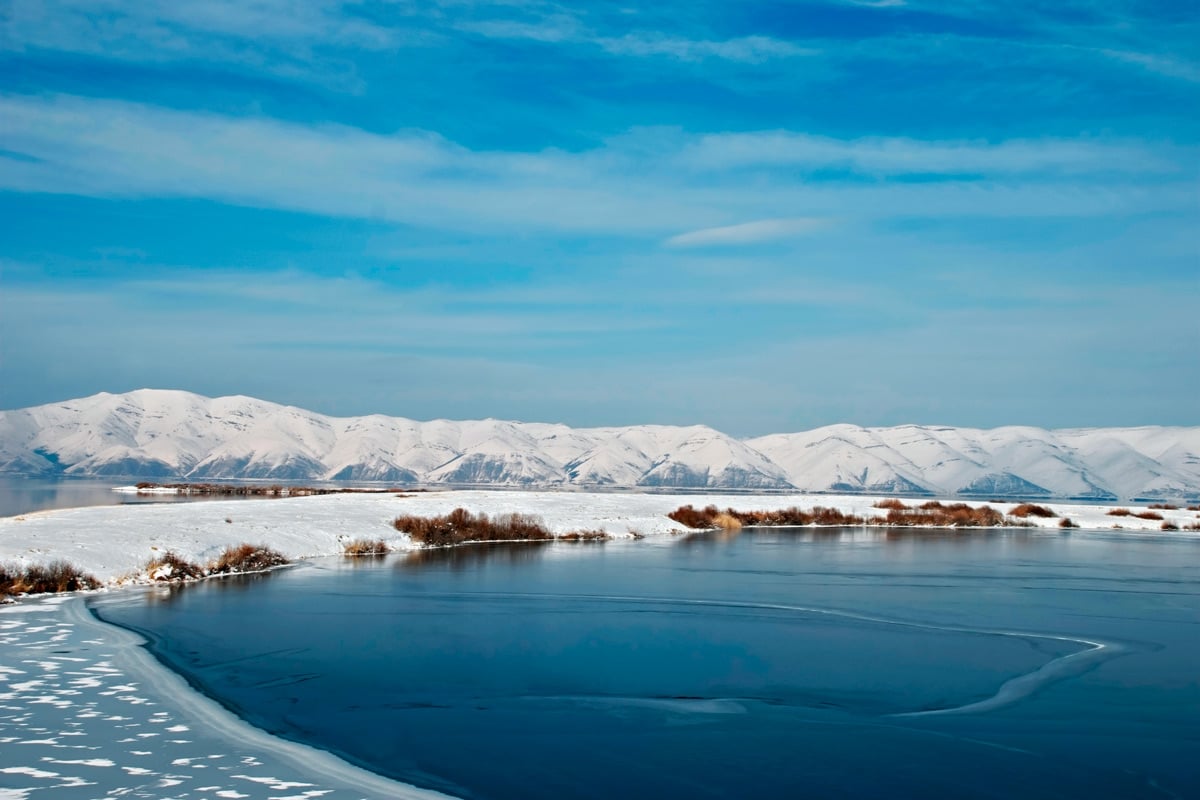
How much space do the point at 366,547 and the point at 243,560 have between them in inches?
222

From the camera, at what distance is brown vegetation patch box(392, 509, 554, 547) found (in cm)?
3153

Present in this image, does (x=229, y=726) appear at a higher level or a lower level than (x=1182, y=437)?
lower

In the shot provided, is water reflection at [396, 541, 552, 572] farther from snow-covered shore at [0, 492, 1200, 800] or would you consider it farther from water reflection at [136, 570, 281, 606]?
snow-covered shore at [0, 492, 1200, 800]

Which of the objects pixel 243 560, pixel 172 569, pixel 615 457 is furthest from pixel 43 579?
pixel 615 457

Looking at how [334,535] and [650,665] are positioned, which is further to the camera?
[334,535]

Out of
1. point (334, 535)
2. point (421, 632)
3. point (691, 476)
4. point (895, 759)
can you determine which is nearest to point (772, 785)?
point (895, 759)

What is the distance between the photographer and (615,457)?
177875mm

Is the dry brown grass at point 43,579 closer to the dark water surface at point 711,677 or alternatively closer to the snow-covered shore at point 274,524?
the snow-covered shore at point 274,524

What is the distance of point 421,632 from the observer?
48.6ft

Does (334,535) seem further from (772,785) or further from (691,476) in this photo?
(691,476)

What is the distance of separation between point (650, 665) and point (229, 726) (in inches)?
210

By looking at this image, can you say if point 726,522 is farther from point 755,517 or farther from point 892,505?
point 892,505

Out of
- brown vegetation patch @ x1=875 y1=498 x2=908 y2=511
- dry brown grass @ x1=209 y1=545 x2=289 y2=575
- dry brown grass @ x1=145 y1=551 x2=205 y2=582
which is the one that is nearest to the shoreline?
dry brown grass @ x1=145 y1=551 x2=205 y2=582

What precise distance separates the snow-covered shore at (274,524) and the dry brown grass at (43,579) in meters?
0.32
